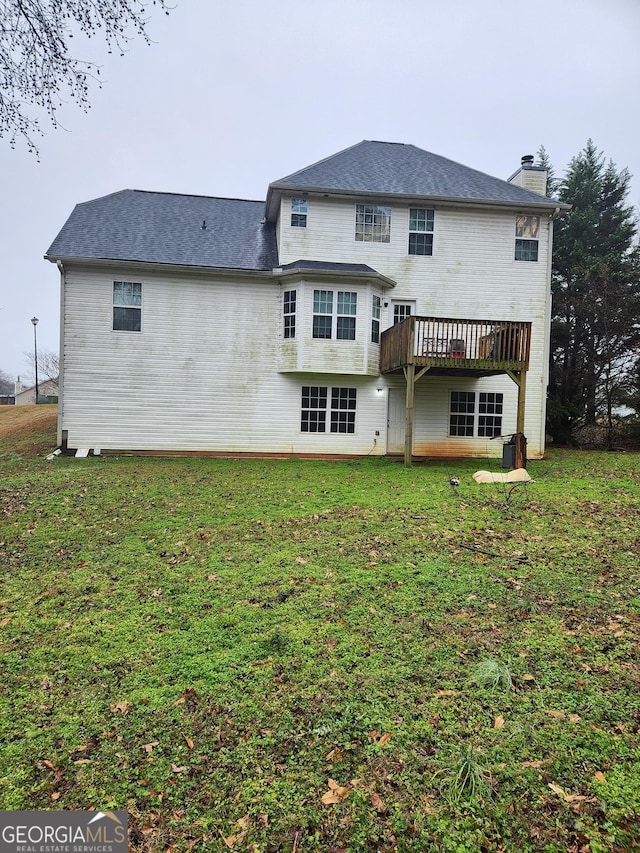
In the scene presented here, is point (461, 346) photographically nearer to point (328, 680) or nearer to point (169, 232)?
point (169, 232)

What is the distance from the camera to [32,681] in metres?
3.30

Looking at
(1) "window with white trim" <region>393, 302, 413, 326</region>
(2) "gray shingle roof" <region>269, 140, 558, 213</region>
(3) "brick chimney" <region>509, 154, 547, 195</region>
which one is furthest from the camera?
(3) "brick chimney" <region>509, 154, 547, 195</region>

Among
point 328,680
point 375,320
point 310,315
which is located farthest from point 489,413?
point 328,680

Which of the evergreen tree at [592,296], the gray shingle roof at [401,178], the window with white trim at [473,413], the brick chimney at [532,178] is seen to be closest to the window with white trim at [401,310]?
the window with white trim at [473,413]

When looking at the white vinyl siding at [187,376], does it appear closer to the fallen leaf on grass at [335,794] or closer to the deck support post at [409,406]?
the deck support post at [409,406]

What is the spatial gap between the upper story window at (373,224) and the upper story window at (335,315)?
2111 millimetres

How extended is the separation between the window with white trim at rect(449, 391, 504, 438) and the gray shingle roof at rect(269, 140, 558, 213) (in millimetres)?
6236

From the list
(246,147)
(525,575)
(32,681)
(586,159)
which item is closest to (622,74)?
(525,575)

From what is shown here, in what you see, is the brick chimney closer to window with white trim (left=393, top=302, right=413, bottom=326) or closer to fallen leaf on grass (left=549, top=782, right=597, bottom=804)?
window with white trim (left=393, top=302, right=413, bottom=326)

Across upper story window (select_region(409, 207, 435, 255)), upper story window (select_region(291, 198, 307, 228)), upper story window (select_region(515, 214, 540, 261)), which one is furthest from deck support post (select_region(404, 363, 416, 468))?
upper story window (select_region(515, 214, 540, 261))

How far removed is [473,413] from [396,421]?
8.65 ft

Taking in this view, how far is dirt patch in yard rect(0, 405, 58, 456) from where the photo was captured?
14.8 m

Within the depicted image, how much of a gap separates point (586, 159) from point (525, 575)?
28.8 metres

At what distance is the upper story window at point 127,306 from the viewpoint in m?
13.8
